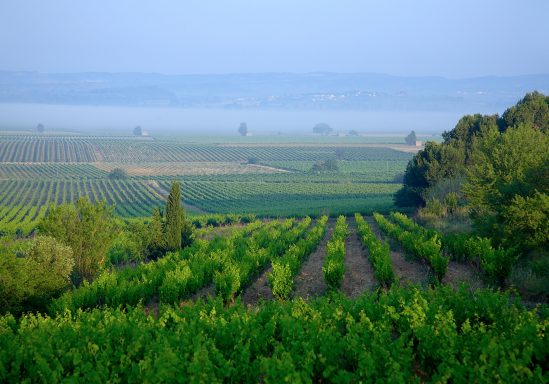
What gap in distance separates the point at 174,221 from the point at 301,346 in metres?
21.1

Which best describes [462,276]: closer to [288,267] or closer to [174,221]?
[288,267]

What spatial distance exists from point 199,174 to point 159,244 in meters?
74.4

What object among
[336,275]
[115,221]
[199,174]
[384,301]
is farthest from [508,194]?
[199,174]

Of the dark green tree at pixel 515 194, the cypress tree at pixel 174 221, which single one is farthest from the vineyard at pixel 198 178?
the cypress tree at pixel 174 221

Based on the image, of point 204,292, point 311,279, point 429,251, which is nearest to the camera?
point 429,251

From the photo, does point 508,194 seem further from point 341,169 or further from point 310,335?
point 341,169

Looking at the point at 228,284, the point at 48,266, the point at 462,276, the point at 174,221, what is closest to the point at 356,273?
the point at 462,276

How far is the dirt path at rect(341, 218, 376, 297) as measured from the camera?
793 inches

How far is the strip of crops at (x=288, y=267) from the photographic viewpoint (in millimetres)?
18625

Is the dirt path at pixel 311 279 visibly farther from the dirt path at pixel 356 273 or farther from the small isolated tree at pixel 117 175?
the small isolated tree at pixel 117 175

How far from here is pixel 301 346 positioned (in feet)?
37.7

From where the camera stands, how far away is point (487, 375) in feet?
30.1

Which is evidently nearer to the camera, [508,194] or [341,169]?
[508,194]

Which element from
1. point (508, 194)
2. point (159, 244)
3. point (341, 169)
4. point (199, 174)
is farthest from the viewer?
point (341, 169)
